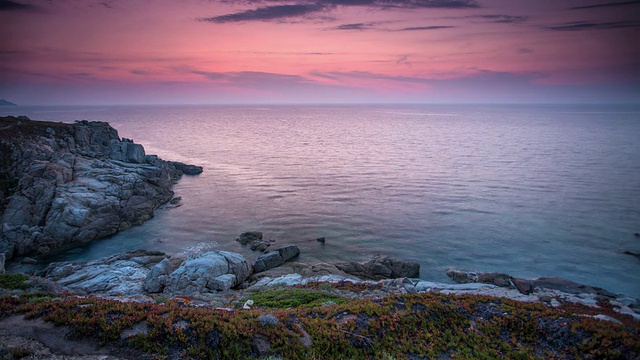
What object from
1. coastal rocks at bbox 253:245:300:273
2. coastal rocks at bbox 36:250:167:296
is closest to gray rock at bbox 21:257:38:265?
coastal rocks at bbox 36:250:167:296

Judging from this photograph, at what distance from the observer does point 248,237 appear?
44.8m

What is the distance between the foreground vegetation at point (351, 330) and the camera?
15.5 meters

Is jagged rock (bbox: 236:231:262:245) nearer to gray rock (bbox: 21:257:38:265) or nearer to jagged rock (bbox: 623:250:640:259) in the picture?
gray rock (bbox: 21:257:38:265)

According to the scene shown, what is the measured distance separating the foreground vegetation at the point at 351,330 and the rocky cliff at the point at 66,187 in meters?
29.2

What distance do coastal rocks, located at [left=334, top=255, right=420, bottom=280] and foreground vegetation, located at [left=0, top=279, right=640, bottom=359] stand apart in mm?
14630

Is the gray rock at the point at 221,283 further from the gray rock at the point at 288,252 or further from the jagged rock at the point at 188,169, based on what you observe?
the jagged rock at the point at 188,169

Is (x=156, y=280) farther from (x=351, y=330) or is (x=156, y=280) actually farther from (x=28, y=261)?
(x=351, y=330)

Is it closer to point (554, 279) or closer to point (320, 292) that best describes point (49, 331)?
point (320, 292)

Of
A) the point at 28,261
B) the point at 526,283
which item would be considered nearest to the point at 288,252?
the point at 526,283

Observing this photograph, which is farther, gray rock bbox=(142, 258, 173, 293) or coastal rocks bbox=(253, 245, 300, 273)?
coastal rocks bbox=(253, 245, 300, 273)

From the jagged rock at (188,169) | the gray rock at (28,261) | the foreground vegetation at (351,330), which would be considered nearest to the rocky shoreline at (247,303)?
the foreground vegetation at (351,330)

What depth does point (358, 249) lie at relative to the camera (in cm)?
4191

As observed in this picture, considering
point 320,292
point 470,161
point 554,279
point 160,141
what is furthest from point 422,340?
point 160,141

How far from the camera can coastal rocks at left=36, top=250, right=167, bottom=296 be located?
1151 inches
